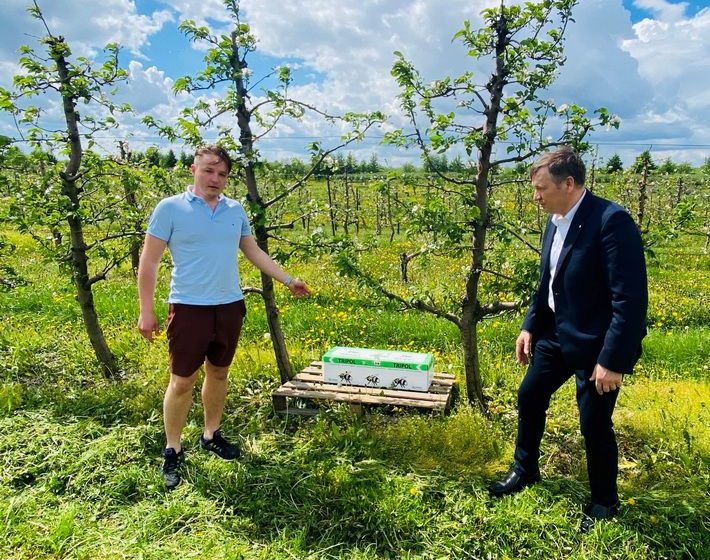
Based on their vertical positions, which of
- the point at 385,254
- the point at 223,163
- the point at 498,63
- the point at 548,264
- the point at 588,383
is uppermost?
the point at 498,63

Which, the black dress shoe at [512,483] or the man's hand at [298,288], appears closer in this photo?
the black dress shoe at [512,483]

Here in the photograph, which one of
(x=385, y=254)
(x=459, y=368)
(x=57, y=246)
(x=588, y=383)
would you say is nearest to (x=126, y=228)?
(x=57, y=246)

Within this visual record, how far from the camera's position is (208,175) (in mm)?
3439

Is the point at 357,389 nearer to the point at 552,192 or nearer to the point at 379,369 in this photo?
the point at 379,369

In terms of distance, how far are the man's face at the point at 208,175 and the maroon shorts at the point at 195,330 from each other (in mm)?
722

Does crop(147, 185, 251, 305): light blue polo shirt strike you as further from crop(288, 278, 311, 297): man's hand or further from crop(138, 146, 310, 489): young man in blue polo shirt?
crop(288, 278, 311, 297): man's hand

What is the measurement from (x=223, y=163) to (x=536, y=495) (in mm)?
2811

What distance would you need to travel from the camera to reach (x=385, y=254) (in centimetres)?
1445

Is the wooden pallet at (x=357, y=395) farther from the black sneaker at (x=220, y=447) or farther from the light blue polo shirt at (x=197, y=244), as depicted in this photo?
the light blue polo shirt at (x=197, y=244)

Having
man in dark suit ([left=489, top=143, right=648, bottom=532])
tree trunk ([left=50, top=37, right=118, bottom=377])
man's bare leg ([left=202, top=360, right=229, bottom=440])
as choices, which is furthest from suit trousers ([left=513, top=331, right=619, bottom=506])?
tree trunk ([left=50, top=37, right=118, bottom=377])

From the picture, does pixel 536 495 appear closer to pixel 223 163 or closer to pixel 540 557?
pixel 540 557

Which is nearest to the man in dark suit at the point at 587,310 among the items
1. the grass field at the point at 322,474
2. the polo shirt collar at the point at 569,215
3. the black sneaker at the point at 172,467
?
the polo shirt collar at the point at 569,215

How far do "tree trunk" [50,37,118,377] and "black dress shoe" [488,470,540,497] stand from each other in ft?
12.6

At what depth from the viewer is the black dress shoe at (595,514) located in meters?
3.08
